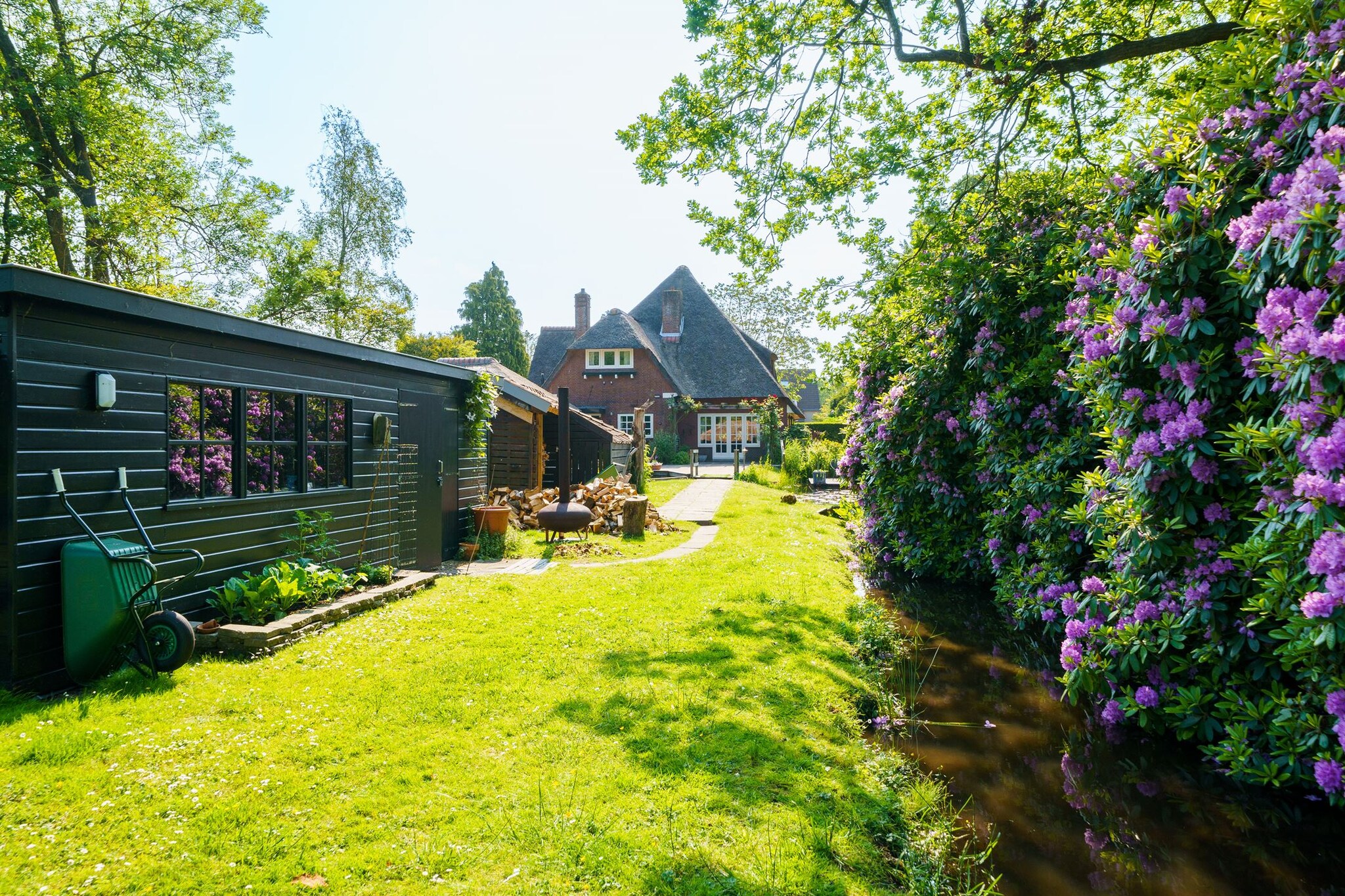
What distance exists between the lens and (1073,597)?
530cm

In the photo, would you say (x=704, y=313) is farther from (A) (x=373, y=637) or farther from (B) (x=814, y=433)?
(A) (x=373, y=637)

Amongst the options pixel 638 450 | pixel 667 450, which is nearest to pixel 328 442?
pixel 638 450

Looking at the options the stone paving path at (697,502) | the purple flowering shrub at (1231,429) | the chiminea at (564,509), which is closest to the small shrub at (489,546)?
the chiminea at (564,509)

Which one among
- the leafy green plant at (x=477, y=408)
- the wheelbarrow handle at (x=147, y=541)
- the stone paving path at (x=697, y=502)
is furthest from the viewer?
the stone paving path at (x=697, y=502)

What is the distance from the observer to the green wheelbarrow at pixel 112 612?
15.7 ft

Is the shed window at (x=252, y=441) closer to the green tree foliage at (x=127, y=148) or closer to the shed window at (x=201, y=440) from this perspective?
the shed window at (x=201, y=440)

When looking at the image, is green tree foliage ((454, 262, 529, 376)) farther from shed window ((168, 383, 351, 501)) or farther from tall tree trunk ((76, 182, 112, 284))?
shed window ((168, 383, 351, 501))

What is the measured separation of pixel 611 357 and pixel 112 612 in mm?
29964

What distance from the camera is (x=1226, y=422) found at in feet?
12.6

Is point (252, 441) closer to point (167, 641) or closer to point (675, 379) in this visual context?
point (167, 641)

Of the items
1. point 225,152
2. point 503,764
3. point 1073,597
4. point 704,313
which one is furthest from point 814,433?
point 503,764

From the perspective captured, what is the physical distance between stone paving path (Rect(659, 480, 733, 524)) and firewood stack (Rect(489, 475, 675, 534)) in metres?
0.81

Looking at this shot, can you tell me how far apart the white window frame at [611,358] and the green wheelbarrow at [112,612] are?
95.3ft

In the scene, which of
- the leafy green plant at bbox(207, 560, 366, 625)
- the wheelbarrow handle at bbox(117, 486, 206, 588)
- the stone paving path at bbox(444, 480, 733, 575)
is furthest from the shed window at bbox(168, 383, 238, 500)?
the stone paving path at bbox(444, 480, 733, 575)
